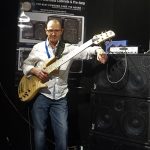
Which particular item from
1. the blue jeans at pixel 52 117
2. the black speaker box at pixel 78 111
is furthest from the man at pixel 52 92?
the black speaker box at pixel 78 111

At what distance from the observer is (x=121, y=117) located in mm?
3717

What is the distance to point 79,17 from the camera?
4.38m

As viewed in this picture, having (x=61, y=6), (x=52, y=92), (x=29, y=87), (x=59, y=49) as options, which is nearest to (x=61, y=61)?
(x=59, y=49)

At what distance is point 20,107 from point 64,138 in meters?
0.67

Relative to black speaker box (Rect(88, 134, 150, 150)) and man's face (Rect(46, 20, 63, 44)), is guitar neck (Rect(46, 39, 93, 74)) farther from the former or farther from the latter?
black speaker box (Rect(88, 134, 150, 150))

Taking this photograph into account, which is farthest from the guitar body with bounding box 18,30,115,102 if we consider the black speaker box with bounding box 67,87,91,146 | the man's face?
the black speaker box with bounding box 67,87,91,146

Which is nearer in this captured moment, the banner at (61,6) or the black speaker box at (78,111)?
the banner at (61,6)

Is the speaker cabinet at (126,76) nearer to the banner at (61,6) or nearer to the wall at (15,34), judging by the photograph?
the wall at (15,34)

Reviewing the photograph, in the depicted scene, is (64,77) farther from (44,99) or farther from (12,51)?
(12,51)

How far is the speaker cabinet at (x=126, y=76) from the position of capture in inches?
139

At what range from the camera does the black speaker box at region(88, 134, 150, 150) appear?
3590mm

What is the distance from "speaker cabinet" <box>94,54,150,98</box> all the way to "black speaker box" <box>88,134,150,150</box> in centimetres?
46

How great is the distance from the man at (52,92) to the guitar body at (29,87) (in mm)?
67

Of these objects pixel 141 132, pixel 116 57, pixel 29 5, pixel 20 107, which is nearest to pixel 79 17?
pixel 29 5
